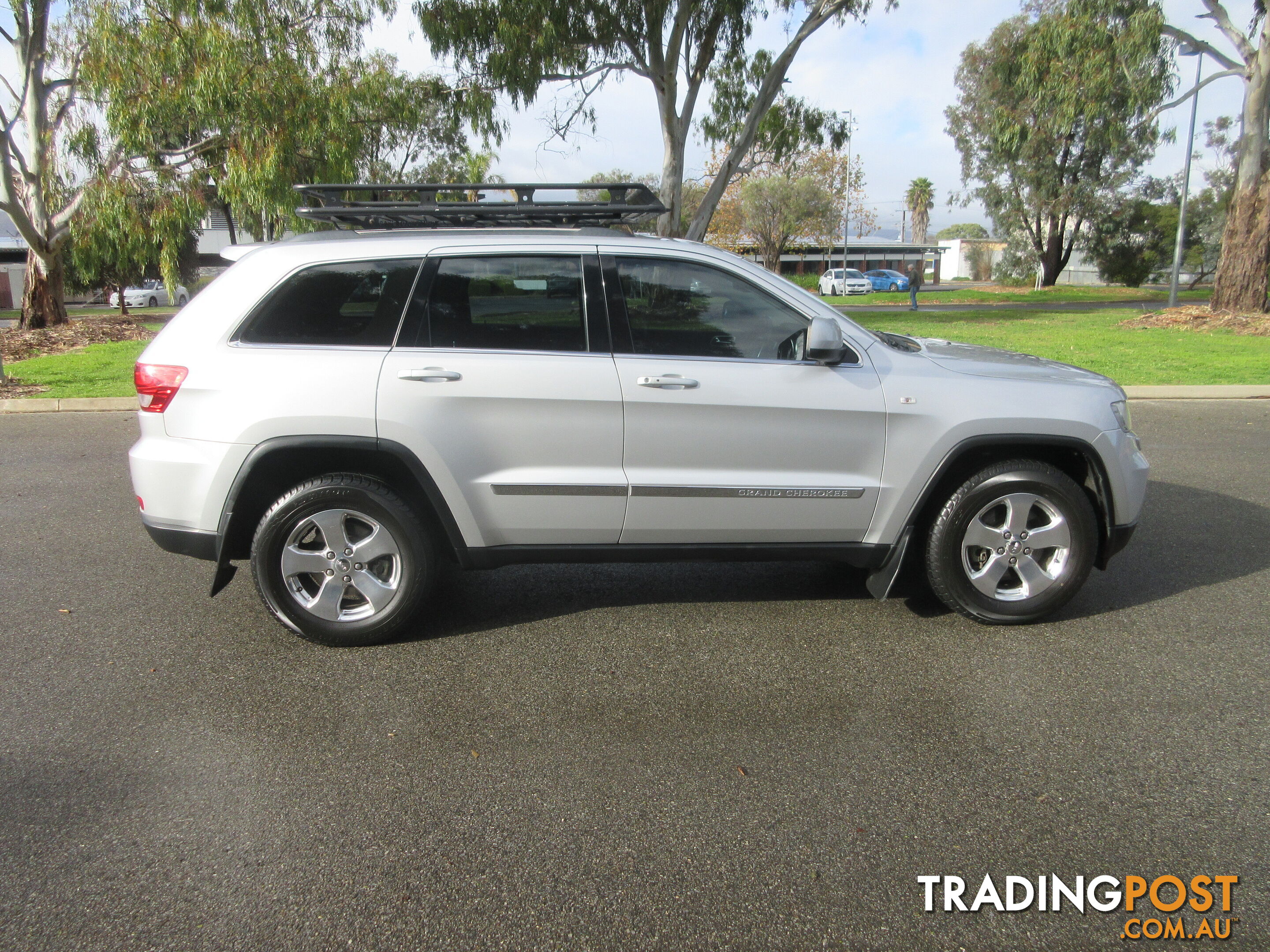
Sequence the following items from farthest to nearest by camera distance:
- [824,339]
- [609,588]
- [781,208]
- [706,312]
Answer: [781,208], [609,588], [706,312], [824,339]

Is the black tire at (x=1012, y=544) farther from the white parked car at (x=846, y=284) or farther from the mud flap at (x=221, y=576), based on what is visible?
the white parked car at (x=846, y=284)

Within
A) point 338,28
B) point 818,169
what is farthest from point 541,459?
point 818,169

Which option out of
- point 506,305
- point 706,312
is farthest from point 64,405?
point 706,312

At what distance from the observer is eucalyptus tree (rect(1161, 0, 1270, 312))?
2011 cm

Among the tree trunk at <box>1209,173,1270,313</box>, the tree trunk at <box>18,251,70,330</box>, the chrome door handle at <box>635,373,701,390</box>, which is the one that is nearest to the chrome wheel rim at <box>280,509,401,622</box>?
the chrome door handle at <box>635,373,701,390</box>

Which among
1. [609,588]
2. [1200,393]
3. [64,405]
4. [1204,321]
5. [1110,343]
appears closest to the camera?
[609,588]

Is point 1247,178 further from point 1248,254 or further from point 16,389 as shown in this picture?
point 16,389

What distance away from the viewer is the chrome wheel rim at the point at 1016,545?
13.9 ft

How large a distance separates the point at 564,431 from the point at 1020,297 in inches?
1570

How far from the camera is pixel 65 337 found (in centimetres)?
1909

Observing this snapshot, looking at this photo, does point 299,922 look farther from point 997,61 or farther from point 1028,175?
point 1028,175

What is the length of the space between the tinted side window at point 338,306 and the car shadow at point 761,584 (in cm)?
140

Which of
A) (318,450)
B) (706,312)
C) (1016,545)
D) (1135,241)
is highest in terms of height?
(1135,241)

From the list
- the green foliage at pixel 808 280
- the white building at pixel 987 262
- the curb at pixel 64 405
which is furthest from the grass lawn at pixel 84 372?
the white building at pixel 987 262
